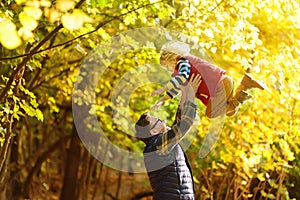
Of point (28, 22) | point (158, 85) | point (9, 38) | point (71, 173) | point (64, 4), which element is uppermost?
point (158, 85)

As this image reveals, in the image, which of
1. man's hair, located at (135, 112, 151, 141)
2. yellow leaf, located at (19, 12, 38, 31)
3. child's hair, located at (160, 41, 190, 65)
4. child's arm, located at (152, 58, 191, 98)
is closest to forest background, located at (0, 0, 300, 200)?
yellow leaf, located at (19, 12, 38, 31)

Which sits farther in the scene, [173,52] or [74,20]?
[173,52]

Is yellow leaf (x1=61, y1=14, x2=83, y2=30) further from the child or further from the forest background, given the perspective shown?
the child

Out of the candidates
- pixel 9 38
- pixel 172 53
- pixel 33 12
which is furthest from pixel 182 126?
pixel 9 38

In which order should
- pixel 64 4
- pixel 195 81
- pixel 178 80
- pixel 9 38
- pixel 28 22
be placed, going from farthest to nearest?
1. pixel 195 81
2. pixel 178 80
3. pixel 64 4
4. pixel 28 22
5. pixel 9 38

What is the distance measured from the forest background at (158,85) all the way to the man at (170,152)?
80 cm

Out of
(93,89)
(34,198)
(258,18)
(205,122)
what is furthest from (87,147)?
(258,18)

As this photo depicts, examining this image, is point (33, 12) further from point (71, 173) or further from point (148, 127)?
point (71, 173)

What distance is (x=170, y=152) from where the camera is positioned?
376 cm

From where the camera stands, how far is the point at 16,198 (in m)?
9.84

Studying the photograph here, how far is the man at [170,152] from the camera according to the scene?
3641 mm

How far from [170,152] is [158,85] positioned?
15.5ft

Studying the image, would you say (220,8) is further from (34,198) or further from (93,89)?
(34,198)

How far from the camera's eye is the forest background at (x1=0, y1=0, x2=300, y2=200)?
475cm
